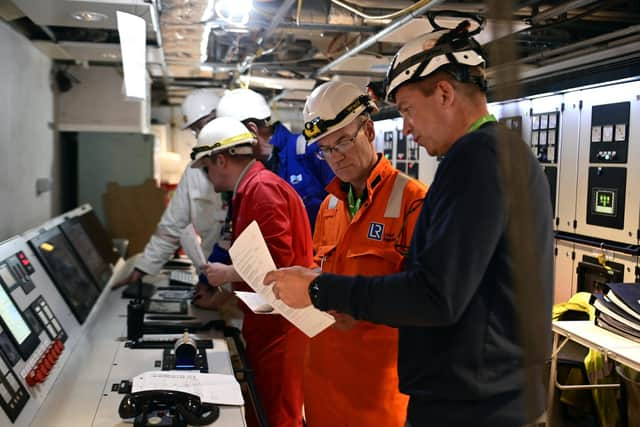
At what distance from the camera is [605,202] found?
4133mm

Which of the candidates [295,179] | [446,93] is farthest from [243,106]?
[446,93]

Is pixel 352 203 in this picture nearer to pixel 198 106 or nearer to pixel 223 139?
pixel 223 139

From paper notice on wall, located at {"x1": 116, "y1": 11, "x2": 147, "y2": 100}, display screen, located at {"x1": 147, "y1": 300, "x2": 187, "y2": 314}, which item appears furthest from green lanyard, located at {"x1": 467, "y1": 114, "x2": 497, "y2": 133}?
display screen, located at {"x1": 147, "y1": 300, "x2": 187, "y2": 314}

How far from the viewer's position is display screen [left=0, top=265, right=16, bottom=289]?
195 cm

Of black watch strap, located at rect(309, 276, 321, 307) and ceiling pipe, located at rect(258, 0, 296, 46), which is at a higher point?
ceiling pipe, located at rect(258, 0, 296, 46)

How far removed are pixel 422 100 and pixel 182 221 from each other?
2.66 meters

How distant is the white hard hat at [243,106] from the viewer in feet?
11.5

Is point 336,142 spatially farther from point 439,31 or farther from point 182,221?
point 182,221

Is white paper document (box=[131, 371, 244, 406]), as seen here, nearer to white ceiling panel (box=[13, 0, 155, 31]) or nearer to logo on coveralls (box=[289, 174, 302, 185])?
white ceiling panel (box=[13, 0, 155, 31])

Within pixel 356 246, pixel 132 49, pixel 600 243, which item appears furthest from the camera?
pixel 600 243

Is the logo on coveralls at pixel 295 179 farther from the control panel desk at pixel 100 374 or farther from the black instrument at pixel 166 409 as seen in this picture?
the black instrument at pixel 166 409

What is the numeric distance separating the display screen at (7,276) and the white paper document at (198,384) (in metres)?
0.53

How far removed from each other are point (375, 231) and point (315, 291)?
58 cm

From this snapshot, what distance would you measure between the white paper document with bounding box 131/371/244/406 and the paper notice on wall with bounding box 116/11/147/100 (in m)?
0.97
